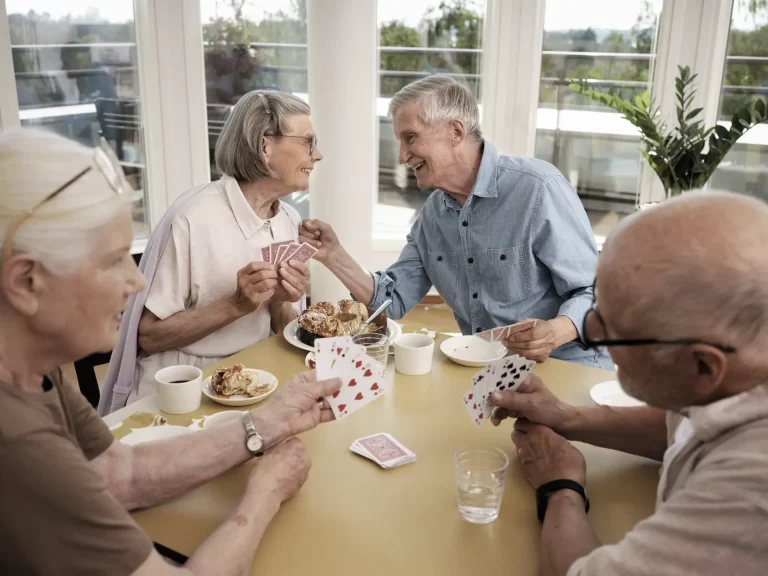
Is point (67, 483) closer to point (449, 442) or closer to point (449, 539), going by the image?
point (449, 539)

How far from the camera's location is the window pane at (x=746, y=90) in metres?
4.45

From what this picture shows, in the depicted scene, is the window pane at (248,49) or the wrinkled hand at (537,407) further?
the window pane at (248,49)

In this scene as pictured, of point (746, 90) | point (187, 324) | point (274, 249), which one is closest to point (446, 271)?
point (274, 249)

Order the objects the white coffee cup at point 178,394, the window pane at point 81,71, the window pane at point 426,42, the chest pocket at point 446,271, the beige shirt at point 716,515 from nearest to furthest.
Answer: the beige shirt at point 716,515 → the white coffee cup at point 178,394 → the chest pocket at point 446,271 → the window pane at point 81,71 → the window pane at point 426,42

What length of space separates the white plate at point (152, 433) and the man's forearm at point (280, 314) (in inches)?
35.1

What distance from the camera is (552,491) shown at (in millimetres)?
1368

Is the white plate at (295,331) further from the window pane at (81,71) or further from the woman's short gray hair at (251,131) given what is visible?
the window pane at (81,71)

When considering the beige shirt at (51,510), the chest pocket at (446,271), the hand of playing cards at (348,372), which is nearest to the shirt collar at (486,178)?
the chest pocket at (446,271)

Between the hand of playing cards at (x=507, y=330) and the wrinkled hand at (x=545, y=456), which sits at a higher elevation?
the hand of playing cards at (x=507, y=330)

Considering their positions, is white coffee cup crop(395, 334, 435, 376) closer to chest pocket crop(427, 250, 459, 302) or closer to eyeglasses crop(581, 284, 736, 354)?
chest pocket crop(427, 250, 459, 302)

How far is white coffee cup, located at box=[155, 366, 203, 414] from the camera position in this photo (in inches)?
67.9

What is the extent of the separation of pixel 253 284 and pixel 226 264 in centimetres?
22

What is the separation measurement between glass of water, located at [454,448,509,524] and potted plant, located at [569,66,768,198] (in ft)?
10.7

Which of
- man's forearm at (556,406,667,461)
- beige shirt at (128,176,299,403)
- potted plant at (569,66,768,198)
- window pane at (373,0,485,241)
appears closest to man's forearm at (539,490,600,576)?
man's forearm at (556,406,667,461)
